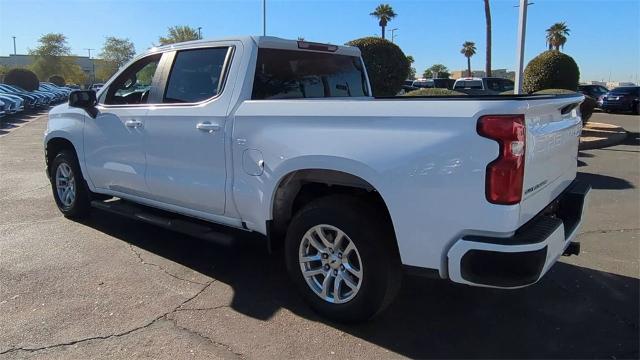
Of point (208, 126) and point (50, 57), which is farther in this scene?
point (50, 57)

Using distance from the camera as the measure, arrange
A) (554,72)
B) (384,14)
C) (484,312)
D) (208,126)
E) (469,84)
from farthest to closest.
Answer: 1. (384,14)
2. (469,84)
3. (554,72)
4. (208,126)
5. (484,312)

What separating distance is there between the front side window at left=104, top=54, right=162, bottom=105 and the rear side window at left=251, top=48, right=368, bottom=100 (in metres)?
1.30

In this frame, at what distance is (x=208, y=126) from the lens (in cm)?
403

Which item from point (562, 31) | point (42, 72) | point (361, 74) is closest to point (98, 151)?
point (361, 74)

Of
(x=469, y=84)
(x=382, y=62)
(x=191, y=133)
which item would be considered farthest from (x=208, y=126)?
(x=469, y=84)

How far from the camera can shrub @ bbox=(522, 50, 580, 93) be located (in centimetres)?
1519

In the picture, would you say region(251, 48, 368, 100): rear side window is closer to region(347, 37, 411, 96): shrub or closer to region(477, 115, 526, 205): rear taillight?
region(477, 115, 526, 205): rear taillight

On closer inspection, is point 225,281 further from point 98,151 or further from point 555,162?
point 555,162

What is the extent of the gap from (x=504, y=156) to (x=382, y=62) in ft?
Result: 37.3

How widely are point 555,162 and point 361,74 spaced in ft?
7.79

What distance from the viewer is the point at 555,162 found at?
338 centimetres

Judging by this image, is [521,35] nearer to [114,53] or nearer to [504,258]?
[504,258]

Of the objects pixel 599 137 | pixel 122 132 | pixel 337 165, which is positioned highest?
pixel 122 132

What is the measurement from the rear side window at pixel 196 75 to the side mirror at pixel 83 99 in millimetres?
1165
